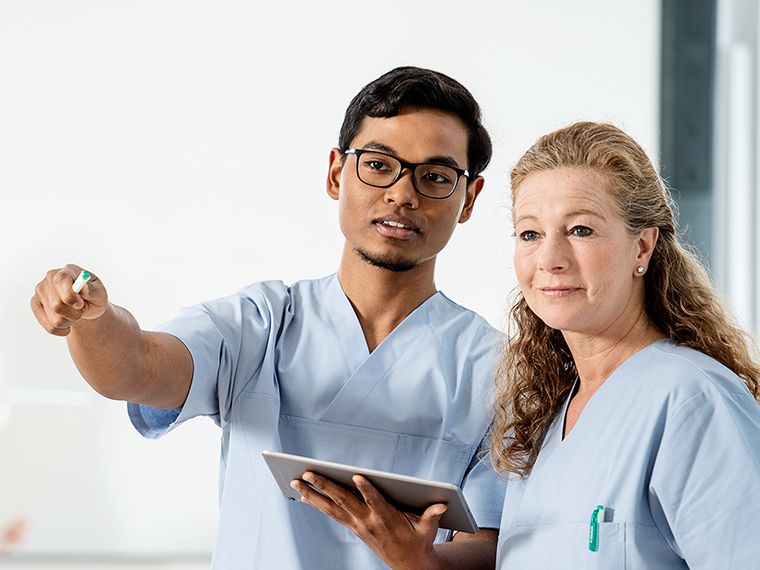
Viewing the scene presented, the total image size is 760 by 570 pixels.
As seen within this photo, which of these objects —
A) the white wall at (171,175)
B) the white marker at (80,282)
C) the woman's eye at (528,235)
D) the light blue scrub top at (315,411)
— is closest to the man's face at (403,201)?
the light blue scrub top at (315,411)

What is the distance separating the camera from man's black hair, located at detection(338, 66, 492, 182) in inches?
60.3

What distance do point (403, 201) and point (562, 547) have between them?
553 millimetres

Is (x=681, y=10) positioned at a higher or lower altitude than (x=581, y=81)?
higher

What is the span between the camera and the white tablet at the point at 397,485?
1.21 metres

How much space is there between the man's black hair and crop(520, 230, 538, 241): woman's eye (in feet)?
1.04

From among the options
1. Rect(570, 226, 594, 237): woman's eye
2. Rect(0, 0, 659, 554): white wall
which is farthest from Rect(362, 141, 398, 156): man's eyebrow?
Rect(0, 0, 659, 554): white wall

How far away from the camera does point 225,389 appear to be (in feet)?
4.84

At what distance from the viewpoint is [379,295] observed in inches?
62.7

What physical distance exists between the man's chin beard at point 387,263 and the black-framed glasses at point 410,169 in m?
0.11

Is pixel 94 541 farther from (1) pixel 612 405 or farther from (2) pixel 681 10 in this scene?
(2) pixel 681 10

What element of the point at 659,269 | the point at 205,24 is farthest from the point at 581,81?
the point at 659,269

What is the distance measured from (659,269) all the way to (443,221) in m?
0.36

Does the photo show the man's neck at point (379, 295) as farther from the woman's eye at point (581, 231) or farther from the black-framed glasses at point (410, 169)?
the woman's eye at point (581, 231)


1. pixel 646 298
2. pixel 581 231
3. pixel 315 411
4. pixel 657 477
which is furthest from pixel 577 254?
pixel 315 411
